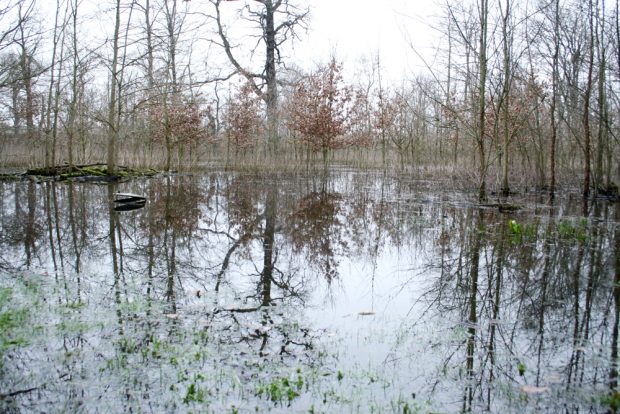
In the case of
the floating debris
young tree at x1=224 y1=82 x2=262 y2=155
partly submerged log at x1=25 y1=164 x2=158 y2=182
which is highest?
young tree at x1=224 y1=82 x2=262 y2=155

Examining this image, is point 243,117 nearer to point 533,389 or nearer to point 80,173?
point 80,173

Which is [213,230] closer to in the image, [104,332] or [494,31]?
[104,332]

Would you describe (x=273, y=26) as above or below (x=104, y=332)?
above

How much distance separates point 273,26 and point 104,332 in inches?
1087

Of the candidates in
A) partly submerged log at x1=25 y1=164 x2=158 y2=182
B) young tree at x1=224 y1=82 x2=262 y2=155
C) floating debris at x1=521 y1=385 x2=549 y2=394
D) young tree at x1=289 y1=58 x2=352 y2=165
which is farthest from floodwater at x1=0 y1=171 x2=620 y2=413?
young tree at x1=224 y1=82 x2=262 y2=155

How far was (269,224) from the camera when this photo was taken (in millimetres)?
9719

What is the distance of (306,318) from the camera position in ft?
14.3

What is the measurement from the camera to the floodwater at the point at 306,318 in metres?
2.95

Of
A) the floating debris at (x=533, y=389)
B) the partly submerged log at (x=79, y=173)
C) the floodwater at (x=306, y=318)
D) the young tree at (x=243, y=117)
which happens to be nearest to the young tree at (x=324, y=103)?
the young tree at (x=243, y=117)

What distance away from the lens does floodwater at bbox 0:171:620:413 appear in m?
2.95

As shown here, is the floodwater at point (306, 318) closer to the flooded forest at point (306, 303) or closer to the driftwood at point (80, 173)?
the flooded forest at point (306, 303)

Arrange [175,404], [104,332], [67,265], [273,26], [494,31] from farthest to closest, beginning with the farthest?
[273,26]
[494,31]
[67,265]
[104,332]
[175,404]

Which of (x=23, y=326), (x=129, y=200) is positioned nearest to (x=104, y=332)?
(x=23, y=326)

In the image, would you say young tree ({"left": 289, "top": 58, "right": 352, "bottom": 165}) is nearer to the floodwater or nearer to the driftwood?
the driftwood
